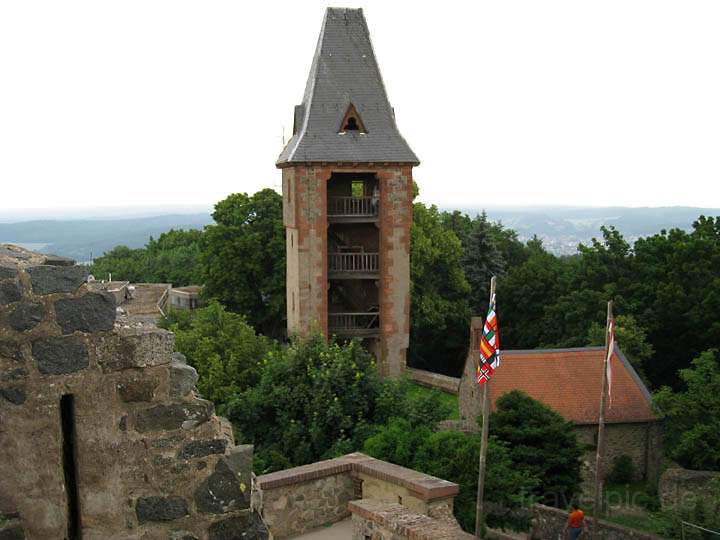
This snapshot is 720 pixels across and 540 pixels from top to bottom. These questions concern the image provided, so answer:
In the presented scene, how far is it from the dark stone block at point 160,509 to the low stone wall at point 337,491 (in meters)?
6.10

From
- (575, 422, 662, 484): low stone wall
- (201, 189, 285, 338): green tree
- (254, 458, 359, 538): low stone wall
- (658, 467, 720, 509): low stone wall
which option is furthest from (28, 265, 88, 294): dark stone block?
(201, 189, 285, 338): green tree

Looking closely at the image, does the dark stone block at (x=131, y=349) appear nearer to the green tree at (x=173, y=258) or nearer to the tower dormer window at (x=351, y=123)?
the tower dormer window at (x=351, y=123)

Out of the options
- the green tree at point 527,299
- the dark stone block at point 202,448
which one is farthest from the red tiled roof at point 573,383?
the dark stone block at point 202,448

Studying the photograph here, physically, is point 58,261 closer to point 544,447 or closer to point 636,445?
point 544,447

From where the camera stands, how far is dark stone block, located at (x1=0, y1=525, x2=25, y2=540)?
425 cm

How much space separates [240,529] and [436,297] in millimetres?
34817

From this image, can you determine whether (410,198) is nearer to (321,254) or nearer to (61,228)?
(321,254)

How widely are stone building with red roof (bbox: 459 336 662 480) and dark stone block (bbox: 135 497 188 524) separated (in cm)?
2029

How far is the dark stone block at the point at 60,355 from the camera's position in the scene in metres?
4.29

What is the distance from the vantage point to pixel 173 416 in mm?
4574

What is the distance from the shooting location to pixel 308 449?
652 inches

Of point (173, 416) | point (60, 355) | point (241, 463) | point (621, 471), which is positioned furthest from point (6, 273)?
point (621, 471)

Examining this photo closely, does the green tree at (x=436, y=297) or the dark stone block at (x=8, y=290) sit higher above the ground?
the dark stone block at (x=8, y=290)

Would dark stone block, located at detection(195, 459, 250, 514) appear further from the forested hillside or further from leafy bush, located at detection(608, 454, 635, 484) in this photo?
the forested hillside
